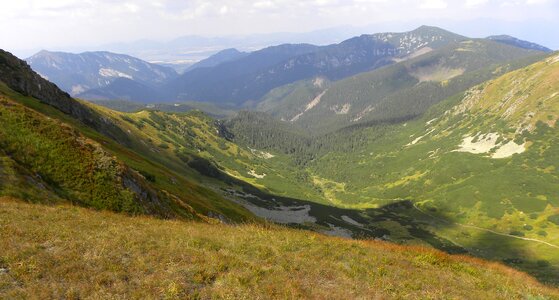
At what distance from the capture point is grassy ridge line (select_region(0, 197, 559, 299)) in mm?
14305

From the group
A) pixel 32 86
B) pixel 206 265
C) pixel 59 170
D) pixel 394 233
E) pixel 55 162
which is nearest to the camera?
pixel 206 265

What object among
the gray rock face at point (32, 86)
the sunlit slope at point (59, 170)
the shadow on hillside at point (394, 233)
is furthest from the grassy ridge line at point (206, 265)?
the shadow on hillside at point (394, 233)

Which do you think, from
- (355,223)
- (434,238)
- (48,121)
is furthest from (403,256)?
(434,238)

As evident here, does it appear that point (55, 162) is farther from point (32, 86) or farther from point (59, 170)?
point (32, 86)

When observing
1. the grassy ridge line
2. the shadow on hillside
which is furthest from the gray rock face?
the shadow on hillside

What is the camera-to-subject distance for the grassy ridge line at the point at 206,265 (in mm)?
14305

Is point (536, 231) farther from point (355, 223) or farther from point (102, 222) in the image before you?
point (102, 222)

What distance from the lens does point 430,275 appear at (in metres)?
19.1

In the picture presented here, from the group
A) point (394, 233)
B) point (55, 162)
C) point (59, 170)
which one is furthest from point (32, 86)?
point (394, 233)

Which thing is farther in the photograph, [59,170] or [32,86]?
[32,86]

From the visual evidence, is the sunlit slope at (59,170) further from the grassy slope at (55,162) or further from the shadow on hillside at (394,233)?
the shadow on hillside at (394,233)

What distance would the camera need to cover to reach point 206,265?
16.6 m

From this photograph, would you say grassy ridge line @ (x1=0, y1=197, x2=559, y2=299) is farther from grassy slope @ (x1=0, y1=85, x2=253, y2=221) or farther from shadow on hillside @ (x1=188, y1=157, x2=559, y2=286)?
shadow on hillside @ (x1=188, y1=157, x2=559, y2=286)

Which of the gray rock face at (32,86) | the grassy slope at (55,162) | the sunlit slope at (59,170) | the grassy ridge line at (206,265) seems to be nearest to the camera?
the grassy ridge line at (206,265)
